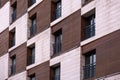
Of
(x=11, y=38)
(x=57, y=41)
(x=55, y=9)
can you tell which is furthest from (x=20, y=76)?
(x=55, y=9)

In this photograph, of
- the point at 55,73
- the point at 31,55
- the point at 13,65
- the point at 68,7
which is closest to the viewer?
the point at 68,7

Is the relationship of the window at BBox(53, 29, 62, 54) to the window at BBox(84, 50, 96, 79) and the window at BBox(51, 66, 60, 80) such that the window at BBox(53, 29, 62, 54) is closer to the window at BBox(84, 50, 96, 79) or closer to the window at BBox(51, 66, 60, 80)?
the window at BBox(51, 66, 60, 80)

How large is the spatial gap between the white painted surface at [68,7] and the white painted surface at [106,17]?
2117 millimetres

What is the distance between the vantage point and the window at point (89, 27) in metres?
24.4

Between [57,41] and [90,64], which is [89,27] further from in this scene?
[57,41]

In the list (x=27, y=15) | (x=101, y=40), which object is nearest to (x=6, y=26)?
(x=27, y=15)

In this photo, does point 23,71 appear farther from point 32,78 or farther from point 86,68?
point 86,68

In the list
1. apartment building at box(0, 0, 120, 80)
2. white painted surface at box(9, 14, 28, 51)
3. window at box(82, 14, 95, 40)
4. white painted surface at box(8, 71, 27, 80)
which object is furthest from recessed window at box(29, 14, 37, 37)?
window at box(82, 14, 95, 40)

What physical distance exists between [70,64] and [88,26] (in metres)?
2.37

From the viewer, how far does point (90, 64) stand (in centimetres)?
2381

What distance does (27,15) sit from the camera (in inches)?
1249

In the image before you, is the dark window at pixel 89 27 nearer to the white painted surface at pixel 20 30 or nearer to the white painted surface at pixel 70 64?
the white painted surface at pixel 70 64

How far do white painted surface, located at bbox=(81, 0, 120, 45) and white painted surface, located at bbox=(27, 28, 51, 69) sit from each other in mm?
5185

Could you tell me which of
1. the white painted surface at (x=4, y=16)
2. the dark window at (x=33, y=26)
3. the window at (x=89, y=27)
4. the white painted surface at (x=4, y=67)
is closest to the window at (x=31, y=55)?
the dark window at (x=33, y=26)
